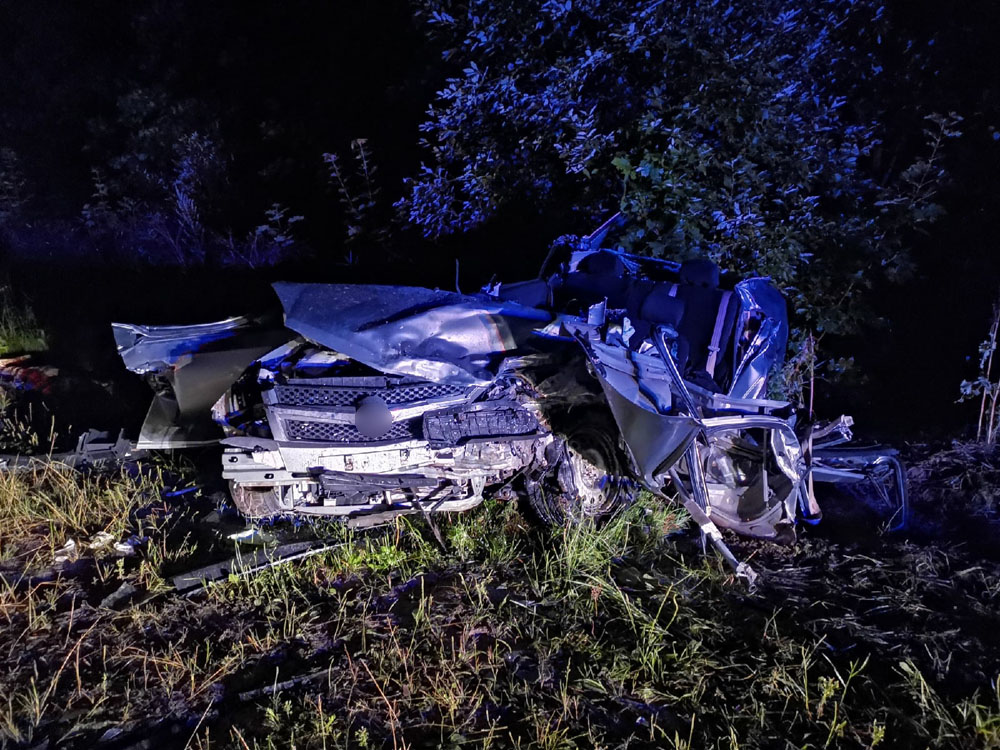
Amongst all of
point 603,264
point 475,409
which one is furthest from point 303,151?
point 475,409

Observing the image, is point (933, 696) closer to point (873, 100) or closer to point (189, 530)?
point (189, 530)

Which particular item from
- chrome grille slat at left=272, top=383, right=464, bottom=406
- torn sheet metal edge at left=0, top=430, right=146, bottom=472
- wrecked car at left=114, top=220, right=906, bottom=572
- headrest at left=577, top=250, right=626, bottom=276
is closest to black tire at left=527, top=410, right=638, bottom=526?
wrecked car at left=114, top=220, right=906, bottom=572

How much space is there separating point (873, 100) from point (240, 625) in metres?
7.16

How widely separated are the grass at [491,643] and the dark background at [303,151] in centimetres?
227

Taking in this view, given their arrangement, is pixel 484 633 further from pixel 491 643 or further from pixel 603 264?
pixel 603 264

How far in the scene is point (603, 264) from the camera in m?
5.09

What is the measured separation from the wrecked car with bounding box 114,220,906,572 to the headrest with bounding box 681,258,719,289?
17 cm

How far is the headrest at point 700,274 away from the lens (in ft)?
15.9

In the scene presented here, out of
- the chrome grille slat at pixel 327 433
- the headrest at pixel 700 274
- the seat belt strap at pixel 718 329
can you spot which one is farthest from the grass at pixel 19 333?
the seat belt strap at pixel 718 329

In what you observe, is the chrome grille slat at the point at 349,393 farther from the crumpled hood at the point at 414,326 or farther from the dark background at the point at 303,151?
the dark background at the point at 303,151

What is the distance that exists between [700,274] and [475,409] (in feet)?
6.75

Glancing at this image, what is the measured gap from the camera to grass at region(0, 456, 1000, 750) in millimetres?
2844

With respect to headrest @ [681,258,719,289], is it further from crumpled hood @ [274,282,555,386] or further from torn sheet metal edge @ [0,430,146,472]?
torn sheet metal edge @ [0,430,146,472]

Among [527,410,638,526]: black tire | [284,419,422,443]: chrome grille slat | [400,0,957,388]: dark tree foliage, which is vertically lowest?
[527,410,638,526]: black tire
